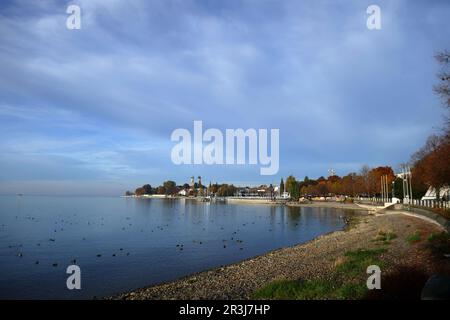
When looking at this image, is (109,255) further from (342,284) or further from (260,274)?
(342,284)

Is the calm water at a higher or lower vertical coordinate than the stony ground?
lower

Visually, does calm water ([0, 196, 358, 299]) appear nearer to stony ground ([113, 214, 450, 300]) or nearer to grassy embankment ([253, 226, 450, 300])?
stony ground ([113, 214, 450, 300])

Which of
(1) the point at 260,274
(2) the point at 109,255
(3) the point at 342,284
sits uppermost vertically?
(3) the point at 342,284

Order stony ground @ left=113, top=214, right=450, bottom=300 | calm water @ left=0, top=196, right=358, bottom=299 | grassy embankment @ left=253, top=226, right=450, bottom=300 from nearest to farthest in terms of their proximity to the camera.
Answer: grassy embankment @ left=253, top=226, right=450, bottom=300, stony ground @ left=113, top=214, right=450, bottom=300, calm water @ left=0, top=196, right=358, bottom=299

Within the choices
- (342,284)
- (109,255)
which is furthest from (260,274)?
(109,255)

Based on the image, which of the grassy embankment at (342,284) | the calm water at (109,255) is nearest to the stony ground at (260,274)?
the grassy embankment at (342,284)

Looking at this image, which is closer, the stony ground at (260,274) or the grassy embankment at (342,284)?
the grassy embankment at (342,284)

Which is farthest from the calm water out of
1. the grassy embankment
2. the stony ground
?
the grassy embankment

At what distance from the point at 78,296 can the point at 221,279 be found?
7934 mm

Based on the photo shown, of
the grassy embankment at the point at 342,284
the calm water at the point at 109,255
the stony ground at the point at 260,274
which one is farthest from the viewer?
the calm water at the point at 109,255

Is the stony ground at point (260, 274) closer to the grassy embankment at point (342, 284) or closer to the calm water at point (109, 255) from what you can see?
the grassy embankment at point (342, 284)
